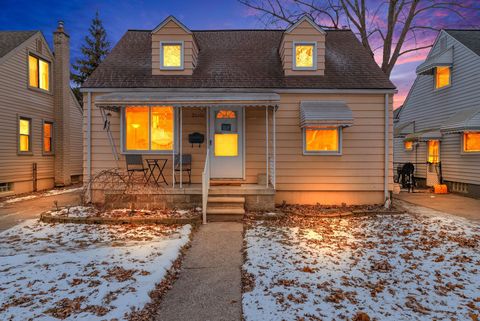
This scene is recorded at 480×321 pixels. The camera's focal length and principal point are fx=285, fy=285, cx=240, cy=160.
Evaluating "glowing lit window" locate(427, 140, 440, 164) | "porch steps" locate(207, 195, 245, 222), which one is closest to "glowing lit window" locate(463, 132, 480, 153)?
"glowing lit window" locate(427, 140, 440, 164)

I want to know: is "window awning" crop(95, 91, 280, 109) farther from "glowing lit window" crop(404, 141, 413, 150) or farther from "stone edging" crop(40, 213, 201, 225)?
"glowing lit window" crop(404, 141, 413, 150)

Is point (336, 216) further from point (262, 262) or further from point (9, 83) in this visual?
point (9, 83)

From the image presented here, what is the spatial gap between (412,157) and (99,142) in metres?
15.3

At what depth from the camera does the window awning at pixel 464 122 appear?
33.5ft

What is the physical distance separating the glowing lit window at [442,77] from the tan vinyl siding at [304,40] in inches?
297

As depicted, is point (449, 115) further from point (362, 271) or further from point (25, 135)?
point (25, 135)

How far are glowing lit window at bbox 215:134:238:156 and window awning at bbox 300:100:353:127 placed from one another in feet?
6.85

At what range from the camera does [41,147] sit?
13000 millimetres

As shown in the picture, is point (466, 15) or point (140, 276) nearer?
point (140, 276)

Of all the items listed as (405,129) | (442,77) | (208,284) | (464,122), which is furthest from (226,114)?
(405,129)

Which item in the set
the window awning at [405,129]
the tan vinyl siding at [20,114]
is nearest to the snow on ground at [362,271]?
the window awning at [405,129]

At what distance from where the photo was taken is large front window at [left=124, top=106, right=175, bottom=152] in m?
8.62

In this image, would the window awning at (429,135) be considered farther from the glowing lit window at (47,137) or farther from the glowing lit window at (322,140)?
the glowing lit window at (47,137)

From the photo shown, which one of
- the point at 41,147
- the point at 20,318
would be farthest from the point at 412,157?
the point at 41,147
